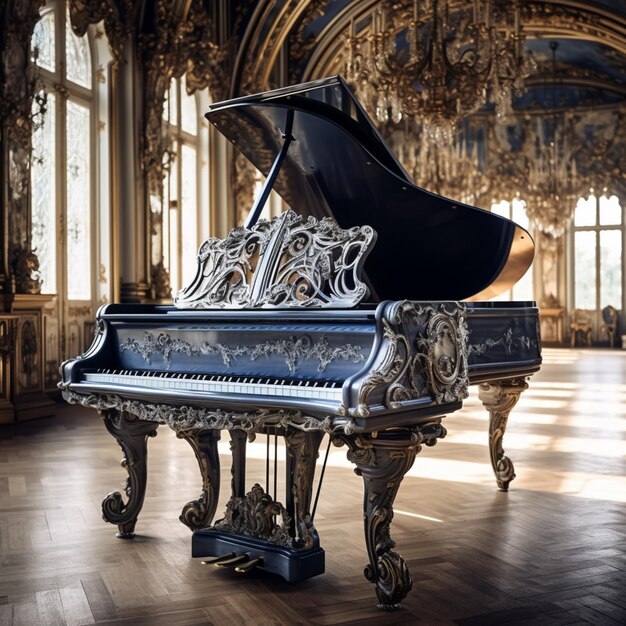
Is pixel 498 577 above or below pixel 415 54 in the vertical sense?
below

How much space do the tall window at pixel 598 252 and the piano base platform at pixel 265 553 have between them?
19.3m

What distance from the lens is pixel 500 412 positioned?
4.69 meters

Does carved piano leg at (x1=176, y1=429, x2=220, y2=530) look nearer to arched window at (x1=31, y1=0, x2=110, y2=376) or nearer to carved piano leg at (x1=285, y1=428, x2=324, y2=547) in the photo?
carved piano leg at (x1=285, y1=428, x2=324, y2=547)

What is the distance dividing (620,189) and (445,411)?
19628 mm

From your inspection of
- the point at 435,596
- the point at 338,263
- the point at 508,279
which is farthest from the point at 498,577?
the point at 508,279

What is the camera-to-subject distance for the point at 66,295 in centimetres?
889

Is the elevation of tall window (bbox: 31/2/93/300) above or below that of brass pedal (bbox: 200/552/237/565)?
above

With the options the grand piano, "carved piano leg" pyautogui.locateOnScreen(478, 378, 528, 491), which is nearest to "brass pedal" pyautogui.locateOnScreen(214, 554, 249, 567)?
the grand piano

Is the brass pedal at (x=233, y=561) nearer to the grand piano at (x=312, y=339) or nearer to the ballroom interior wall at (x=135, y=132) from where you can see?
the grand piano at (x=312, y=339)

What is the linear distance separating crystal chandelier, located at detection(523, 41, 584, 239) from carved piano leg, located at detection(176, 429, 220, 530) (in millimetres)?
16476

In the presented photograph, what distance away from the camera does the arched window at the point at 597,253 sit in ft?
68.5

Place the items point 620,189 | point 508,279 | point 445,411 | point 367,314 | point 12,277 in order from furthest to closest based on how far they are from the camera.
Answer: point 620,189 < point 12,277 < point 508,279 < point 445,411 < point 367,314

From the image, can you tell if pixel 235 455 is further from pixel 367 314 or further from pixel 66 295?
pixel 66 295

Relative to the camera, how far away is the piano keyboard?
261cm
